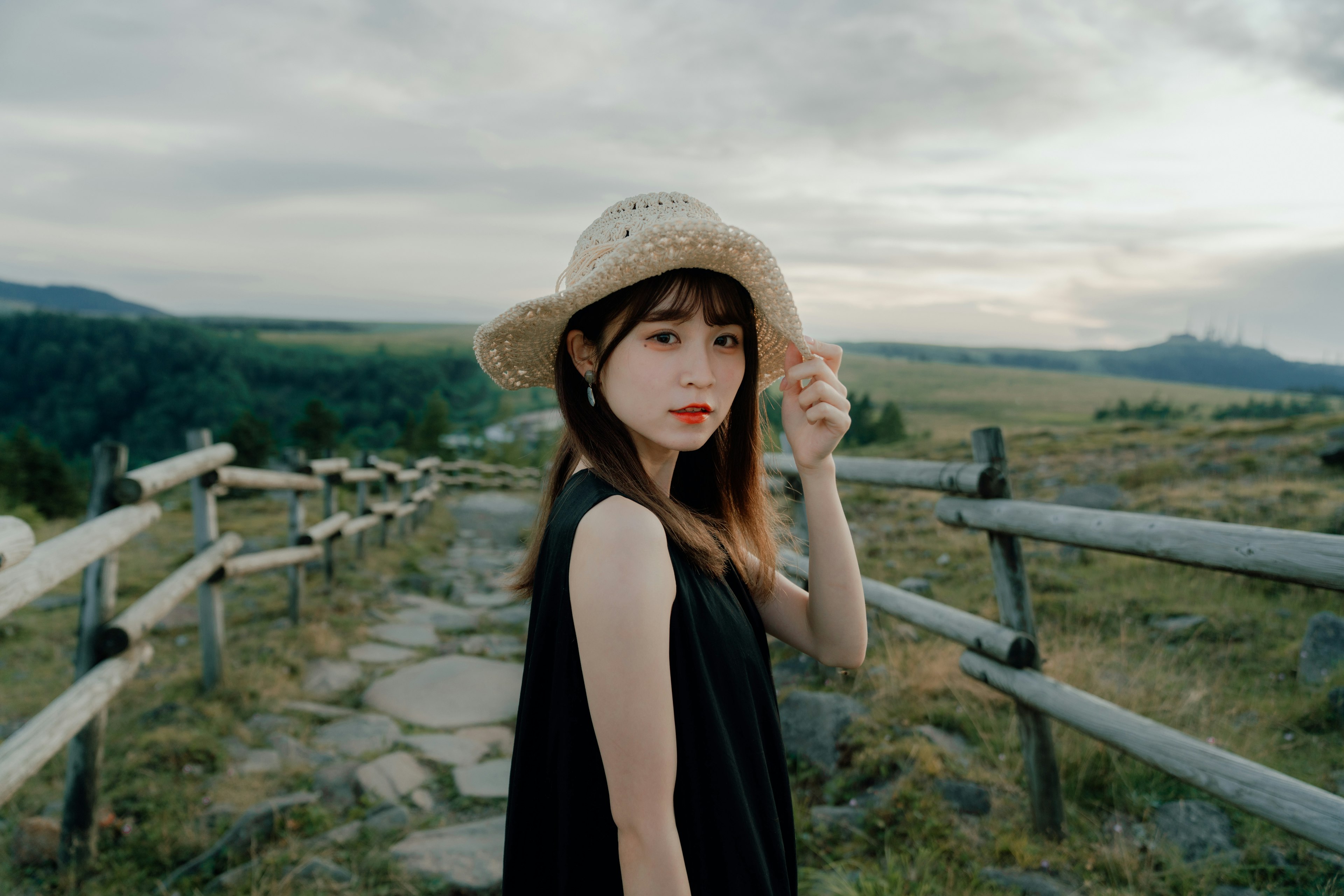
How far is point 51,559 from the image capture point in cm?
263

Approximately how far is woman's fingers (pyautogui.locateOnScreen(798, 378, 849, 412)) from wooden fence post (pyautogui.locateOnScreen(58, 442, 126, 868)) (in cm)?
330

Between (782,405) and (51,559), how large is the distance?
8.91 ft

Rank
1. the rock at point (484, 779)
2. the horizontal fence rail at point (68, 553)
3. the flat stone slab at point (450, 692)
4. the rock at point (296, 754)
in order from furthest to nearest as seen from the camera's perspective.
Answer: the flat stone slab at point (450, 692) < the rock at point (296, 754) < the rock at point (484, 779) < the horizontal fence rail at point (68, 553)

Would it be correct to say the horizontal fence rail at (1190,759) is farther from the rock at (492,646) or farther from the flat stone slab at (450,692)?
the rock at (492,646)

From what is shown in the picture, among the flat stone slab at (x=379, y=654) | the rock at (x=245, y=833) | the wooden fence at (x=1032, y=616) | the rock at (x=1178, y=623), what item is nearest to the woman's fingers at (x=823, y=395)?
the wooden fence at (x=1032, y=616)

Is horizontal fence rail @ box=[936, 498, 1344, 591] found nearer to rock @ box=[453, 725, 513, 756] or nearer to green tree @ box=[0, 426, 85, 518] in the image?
rock @ box=[453, 725, 513, 756]

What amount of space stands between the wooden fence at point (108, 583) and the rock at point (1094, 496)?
28.5ft

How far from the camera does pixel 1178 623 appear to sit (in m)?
5.15

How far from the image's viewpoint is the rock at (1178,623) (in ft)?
16.5

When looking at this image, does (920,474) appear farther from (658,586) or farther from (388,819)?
(388,819)

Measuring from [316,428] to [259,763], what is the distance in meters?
23.9

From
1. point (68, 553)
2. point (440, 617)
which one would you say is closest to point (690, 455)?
point (68, 553)

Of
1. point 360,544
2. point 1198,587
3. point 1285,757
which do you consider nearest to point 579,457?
point 1285,757

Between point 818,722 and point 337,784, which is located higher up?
point 818,722
